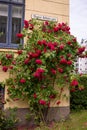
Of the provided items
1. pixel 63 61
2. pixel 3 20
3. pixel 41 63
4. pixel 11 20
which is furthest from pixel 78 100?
pixel 3 20

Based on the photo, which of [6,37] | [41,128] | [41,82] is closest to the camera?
[41,128]

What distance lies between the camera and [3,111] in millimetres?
7852

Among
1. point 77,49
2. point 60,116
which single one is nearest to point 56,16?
point 77,49

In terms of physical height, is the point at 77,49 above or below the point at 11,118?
above

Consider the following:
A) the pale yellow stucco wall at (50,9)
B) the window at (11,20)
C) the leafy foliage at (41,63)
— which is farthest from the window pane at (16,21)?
the leafy foliage at (41,63)

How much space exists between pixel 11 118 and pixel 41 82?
4.64ft

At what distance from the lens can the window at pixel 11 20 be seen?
8750 mm

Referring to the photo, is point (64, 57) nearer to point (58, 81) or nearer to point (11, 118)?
point (58, 81)

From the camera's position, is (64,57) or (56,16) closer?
(64,57)

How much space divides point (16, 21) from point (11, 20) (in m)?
0.18

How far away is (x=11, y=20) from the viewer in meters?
8.80

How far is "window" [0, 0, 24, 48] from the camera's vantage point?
875 cm

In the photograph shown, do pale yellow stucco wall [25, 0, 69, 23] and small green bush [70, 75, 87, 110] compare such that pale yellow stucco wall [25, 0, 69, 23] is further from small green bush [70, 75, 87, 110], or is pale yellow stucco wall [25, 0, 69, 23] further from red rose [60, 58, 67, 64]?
small green bush [70, 75, 87, 110]

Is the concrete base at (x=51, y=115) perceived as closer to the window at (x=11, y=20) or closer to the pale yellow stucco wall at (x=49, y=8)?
the window at (x=11, y=20)
